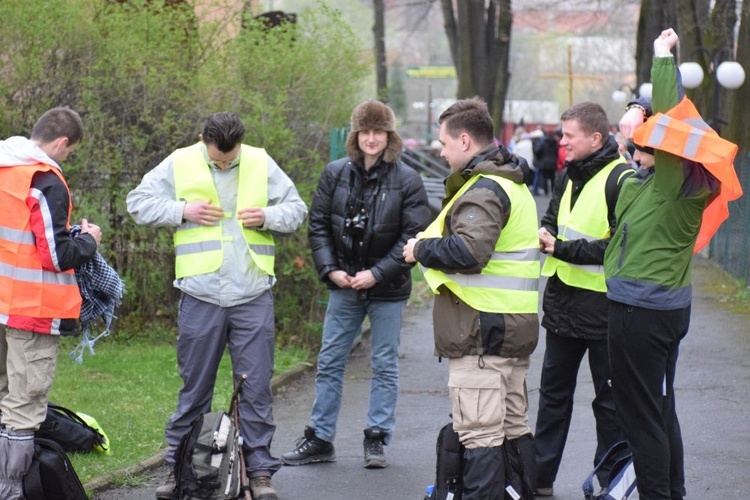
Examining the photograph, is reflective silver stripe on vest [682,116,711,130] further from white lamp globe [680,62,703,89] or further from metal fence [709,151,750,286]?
white lamp globe [680,62,703,89]

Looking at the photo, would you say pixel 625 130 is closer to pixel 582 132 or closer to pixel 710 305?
pixel 582 132

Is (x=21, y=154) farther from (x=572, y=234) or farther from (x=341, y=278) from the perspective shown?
(x=572, y=234)

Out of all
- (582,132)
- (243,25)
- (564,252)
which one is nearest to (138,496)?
(564,252)

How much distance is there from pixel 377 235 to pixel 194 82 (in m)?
3.88

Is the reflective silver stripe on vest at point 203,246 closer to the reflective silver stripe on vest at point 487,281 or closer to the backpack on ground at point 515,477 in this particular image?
the reflective silver stripe on vest at point 487,281

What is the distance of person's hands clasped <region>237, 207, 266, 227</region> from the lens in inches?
234

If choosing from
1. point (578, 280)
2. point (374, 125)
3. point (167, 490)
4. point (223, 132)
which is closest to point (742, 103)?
point (374, 125)

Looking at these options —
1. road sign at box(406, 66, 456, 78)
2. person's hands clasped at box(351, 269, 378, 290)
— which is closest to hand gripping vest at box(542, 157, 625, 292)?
person's hands clasped at box(351, 269, 378, 290)

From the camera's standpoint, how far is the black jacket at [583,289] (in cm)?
576

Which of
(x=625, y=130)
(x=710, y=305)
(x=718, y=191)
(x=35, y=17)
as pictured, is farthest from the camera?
(x=710, y=305)

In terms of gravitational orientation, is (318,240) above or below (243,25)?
below

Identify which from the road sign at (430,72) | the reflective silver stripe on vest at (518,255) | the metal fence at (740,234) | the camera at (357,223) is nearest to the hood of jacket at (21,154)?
the camera at (357,223)

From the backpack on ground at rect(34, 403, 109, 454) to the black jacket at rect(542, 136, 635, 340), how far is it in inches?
106

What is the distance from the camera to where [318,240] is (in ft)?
22.3
